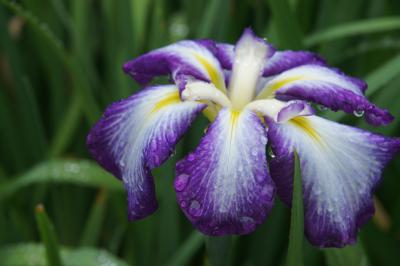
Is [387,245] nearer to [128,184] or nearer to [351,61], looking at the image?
[351,61]

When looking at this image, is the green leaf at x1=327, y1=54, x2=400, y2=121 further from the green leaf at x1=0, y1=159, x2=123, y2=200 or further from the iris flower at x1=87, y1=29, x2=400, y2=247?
the green leaf at x1=0, y1=159, x2=123, y2=200

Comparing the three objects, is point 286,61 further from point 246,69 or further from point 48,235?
point 48,235

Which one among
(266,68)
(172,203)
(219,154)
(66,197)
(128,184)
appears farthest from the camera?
(66,197)

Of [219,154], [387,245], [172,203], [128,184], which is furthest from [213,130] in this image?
[387,245]

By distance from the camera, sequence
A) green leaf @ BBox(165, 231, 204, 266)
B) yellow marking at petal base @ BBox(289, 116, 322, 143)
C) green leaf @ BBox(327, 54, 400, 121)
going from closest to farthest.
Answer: yellow marking at petal base @ BBox(289, 116, 322, 143) → green leaf @ BBox(327, 54, 400, 121) → green leaf @ BBox(165, 231, 204, 266)

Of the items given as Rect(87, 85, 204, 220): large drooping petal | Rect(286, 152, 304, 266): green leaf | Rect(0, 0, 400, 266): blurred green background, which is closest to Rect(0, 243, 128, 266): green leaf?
Rect(0, 0, 400, 266): blurred green background

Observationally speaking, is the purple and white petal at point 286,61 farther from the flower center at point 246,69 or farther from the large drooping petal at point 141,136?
the large drooping petal at point 141,136
